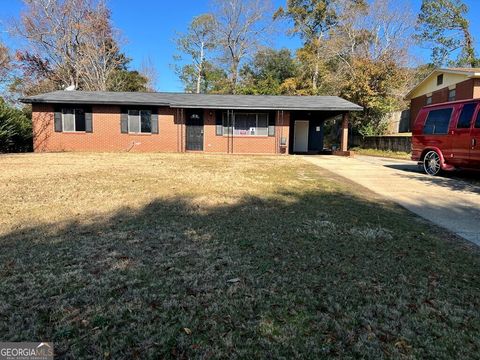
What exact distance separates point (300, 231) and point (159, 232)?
1694mm

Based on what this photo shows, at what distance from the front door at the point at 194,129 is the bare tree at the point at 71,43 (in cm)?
1682

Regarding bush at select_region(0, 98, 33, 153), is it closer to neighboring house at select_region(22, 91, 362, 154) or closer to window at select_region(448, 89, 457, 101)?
neighboring house at select_region(22, 91, 362, 154)

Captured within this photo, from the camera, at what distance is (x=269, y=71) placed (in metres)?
36.3

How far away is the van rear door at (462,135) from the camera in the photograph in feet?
28.4

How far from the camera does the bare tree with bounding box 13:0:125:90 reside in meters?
29.0

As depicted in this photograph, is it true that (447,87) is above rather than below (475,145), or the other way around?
above

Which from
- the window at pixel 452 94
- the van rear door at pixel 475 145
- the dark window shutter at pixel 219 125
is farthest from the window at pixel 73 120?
the window at pixel 452 94

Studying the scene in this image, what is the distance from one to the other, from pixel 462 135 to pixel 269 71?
→ 29.4 m

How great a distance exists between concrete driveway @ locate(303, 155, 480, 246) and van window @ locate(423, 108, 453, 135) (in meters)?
1.29

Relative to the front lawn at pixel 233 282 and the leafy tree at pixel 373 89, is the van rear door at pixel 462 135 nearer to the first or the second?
the front lawn at pixel 233 282

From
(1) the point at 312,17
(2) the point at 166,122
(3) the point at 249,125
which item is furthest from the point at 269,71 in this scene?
(2) the point at 166,122

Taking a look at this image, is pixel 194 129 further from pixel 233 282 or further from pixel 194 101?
pixel 233 282

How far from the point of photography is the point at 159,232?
417 centimetres
